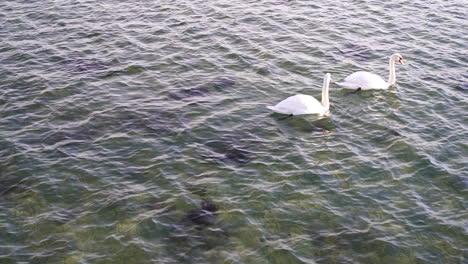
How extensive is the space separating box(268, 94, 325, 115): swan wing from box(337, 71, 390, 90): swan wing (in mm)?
2339

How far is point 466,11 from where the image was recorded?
27.3 m

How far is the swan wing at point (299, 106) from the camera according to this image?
18.6 meters

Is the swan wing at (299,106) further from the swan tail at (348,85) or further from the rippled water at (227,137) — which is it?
the swan tail at (348,85)

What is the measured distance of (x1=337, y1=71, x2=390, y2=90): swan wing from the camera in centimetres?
2033

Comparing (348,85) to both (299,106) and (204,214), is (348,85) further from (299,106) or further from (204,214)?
(204,214)

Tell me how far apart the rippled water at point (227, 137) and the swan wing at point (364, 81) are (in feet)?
1.29

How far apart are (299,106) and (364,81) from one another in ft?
10.7

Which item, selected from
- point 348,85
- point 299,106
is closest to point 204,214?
point 299,106

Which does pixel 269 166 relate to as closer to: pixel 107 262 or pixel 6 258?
pixel 107 262

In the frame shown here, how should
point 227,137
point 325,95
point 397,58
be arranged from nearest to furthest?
1. point 227,137
2. point 325,95
3. point 397,58

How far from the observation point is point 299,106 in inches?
731

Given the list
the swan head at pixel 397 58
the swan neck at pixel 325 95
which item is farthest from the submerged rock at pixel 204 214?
the swan head at pixel 397 58

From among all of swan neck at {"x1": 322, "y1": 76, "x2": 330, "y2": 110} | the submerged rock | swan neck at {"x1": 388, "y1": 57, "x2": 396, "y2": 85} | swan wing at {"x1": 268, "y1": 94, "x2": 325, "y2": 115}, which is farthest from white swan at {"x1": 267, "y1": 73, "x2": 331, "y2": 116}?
the submerged rock

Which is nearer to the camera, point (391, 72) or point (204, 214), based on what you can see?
point (204, 214)
